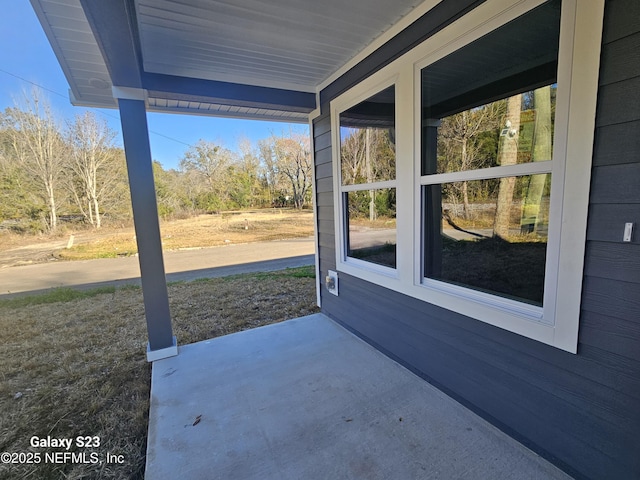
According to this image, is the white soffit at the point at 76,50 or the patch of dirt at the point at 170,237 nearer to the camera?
the white soffit at the point at 76,50

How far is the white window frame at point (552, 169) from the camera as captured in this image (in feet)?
3.74

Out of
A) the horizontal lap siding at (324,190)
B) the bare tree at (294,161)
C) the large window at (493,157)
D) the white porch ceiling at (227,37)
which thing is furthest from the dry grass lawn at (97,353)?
the bare tree at (294,161)

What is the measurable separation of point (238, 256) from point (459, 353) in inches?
297

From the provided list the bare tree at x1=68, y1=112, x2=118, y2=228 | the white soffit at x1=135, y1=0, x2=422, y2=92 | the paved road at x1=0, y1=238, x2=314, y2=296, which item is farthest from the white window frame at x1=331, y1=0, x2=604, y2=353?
the bare tree at x1=68, y1=112, x2=118, y2=228

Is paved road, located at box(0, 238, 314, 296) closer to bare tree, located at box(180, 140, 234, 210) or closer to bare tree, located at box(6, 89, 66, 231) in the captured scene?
bare tree, located at box(6, 89, 66, 231)

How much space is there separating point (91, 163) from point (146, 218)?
14924 millimetres

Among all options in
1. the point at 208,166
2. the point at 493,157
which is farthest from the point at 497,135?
the point at 208,166

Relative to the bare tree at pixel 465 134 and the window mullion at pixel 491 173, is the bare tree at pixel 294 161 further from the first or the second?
the window mullion at pixel 491 173

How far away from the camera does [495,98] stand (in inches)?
74.9

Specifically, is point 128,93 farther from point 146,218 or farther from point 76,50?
point 146,218

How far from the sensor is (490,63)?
182 cm

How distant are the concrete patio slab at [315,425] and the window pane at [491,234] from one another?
79 cm

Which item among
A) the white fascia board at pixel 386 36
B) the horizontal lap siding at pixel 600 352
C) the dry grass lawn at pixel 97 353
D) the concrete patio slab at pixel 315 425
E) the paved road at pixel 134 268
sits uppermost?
the white fascia board at pixel 386 36

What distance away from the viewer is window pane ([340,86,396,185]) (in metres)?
2.20
